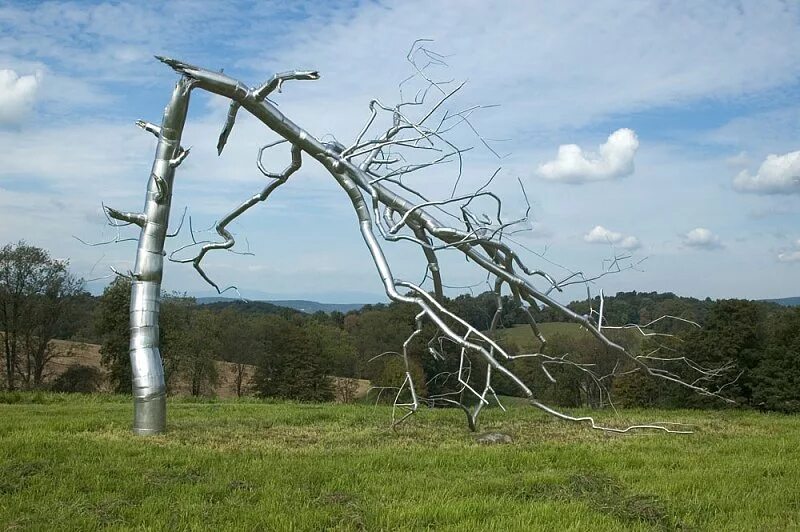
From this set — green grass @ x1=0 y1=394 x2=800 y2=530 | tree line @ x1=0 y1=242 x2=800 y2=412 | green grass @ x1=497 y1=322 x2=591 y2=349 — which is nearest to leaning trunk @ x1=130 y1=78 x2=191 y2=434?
green grass @ x1=0 y1=394 x2=800 y2=530

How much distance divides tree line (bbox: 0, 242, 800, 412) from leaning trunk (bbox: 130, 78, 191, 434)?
36.3ft

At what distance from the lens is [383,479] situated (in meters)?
6.35

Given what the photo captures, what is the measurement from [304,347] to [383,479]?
29062 mm

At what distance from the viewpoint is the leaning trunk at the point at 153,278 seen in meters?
9.04

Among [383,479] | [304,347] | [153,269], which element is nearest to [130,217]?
[153,269]

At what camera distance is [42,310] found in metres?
32.9

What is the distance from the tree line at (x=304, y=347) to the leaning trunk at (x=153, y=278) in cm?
1107

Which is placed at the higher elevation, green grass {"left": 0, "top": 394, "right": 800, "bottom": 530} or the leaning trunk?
the leaning trunk

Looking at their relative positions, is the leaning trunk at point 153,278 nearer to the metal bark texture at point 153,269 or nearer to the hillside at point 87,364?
the metal bark texture at point 153,269

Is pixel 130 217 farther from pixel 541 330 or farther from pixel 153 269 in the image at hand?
pixel 541 330

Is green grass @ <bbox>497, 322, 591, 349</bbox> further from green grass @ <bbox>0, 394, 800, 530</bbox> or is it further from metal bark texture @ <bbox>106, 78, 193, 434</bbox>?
metal bark texture @ <bbox>106, 78, 193, 434</bbox>

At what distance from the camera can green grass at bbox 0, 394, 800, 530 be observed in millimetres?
5039

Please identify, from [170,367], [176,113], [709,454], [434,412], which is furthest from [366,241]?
[170,367]

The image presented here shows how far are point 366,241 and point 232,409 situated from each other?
22.0ft
